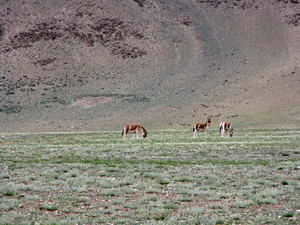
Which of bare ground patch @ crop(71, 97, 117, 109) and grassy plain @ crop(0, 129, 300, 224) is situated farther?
bare ground patch @ crop(71, 97, 117, 109)

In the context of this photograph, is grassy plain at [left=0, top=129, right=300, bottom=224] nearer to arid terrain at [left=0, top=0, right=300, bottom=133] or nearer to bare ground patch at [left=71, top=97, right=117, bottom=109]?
arid terrain at [left=0, top=0, right=300, bottom=133]

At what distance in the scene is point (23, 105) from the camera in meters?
75.8

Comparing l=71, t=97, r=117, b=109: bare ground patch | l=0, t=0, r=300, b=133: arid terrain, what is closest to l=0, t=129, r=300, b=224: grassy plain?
l=0, t=0, r=300, b=133: arid terrain

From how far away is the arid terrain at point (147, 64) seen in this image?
235 feet

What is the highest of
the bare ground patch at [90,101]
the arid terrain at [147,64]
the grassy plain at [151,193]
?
the arid terrain at [147,64]

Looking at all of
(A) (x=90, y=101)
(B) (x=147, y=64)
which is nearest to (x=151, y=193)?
(A) (x=90, y=101)

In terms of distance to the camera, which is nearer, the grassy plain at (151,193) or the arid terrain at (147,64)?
the grassy plain at (151,193)

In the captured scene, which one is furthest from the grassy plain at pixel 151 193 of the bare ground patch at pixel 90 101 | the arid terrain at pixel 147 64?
the bare ground patch at pixel 90 101

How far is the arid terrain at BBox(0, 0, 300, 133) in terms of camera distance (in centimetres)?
7169

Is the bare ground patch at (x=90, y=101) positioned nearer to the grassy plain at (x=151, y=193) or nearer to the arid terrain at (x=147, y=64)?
the arid terrain at (x=147, y=64)

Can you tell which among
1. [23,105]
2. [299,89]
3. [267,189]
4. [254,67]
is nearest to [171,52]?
[254,67]

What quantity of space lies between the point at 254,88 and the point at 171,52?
25.3 m

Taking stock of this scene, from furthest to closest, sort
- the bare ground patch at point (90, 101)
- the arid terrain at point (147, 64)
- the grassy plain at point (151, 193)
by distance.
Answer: the bare ground patch at point (90, 101) < the arid terrain at point (147, 64) < the grassy plain at point (151, 193)

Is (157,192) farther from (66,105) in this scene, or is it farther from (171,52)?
(171,52)
